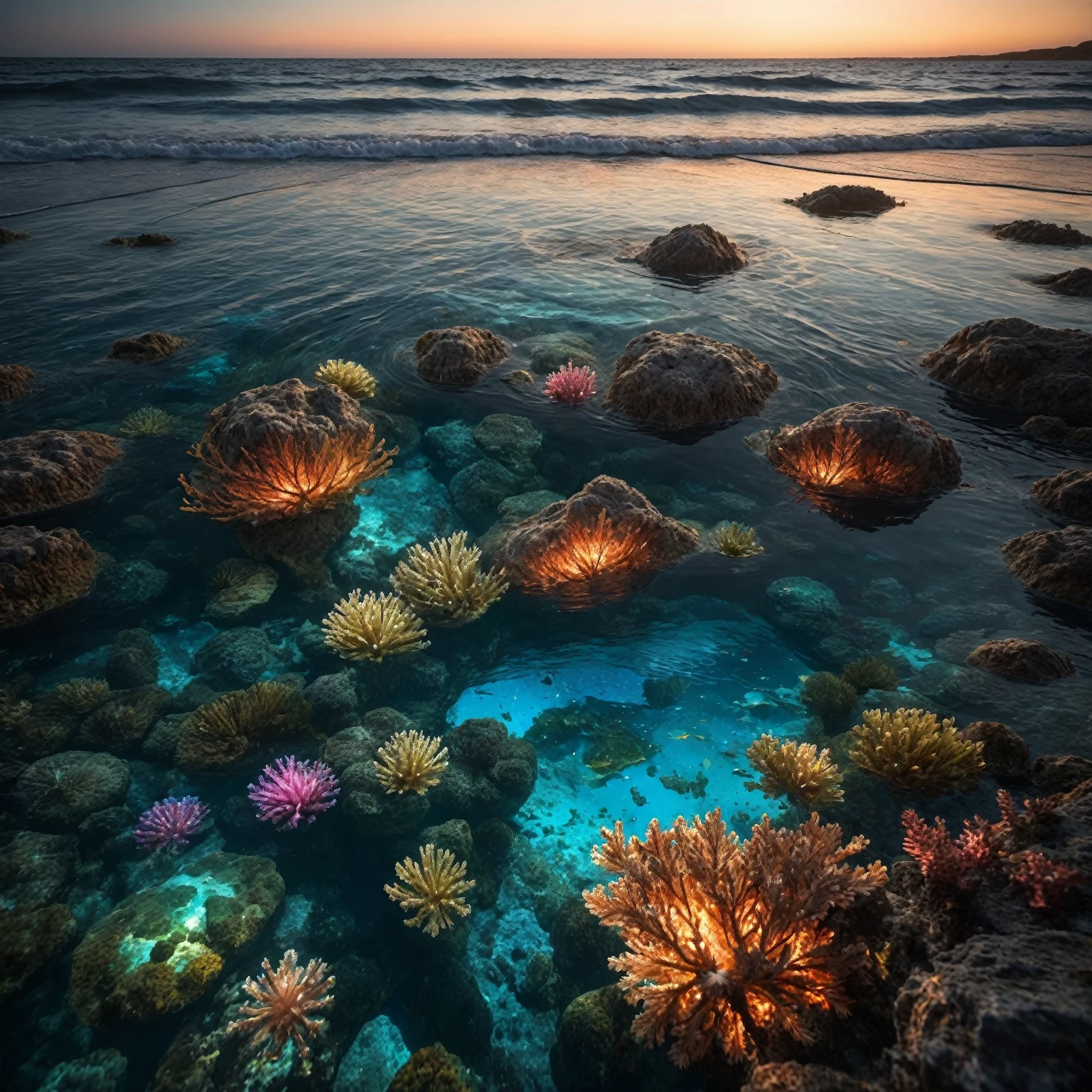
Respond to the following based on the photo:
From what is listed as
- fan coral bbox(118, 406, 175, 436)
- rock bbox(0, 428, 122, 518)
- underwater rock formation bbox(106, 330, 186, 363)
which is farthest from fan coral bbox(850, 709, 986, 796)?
underwater rock formation bbox(106, 330, 186, 363)

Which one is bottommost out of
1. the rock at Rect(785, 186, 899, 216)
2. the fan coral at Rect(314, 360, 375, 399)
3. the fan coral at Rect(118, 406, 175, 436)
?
the fan coral at Rect(118, 406, 175, 436)

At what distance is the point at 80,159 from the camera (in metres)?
24.5

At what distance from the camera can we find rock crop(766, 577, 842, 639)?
6172mm

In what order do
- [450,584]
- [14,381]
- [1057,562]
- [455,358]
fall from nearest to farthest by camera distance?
[1057,562], [450,584], [14,381], [455,358]

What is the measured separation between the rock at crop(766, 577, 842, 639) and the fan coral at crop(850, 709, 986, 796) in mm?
1340

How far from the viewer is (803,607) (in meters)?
6.29

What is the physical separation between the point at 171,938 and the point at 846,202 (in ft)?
80.6

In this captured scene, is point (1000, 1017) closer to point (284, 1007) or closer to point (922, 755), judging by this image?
point (922, 755)

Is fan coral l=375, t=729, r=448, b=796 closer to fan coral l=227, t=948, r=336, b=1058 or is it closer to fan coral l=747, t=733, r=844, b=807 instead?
fan coral l=227, t=948, r=336, b=1058

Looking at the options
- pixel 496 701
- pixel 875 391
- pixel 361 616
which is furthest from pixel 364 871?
pixel 875 391

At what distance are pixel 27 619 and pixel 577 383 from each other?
7927mm

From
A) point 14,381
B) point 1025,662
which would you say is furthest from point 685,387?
point 14,381

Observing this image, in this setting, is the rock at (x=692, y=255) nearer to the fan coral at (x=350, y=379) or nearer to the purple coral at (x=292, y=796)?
the fan coral at (x=350, y=379)

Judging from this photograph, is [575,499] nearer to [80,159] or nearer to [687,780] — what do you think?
[687,780]
